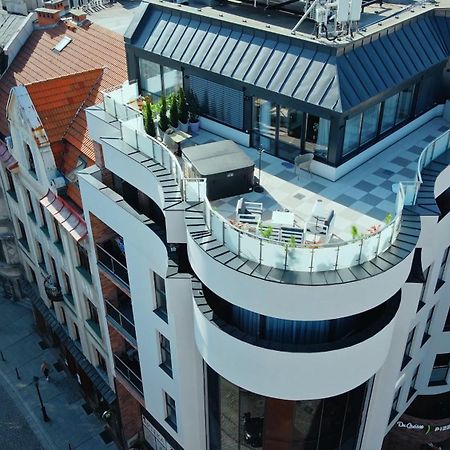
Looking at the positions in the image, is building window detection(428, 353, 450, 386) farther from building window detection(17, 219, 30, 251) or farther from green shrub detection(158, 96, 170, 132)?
building window detection(17, 219, 30, 251)

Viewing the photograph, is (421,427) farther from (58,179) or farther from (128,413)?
(58,179)

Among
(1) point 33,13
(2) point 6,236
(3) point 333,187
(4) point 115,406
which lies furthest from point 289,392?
(1) point 33,13

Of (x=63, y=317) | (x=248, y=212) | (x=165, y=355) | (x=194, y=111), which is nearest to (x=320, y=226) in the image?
(x=248, y=212)

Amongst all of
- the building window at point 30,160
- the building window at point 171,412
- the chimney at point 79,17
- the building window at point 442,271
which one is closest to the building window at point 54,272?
the building window at point 30,160

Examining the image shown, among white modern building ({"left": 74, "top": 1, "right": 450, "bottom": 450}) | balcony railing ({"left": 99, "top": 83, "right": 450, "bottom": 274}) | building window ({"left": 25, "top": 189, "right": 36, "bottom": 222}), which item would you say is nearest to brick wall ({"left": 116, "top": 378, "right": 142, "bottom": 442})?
white modern building ({"left": 74, "top": 1, "right": 450, "bottom": 450})

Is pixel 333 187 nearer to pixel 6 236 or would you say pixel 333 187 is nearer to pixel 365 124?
pixel 365 124

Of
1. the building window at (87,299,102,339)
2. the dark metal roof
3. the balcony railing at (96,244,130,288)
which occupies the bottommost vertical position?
the building window at (87,299,102,339)
